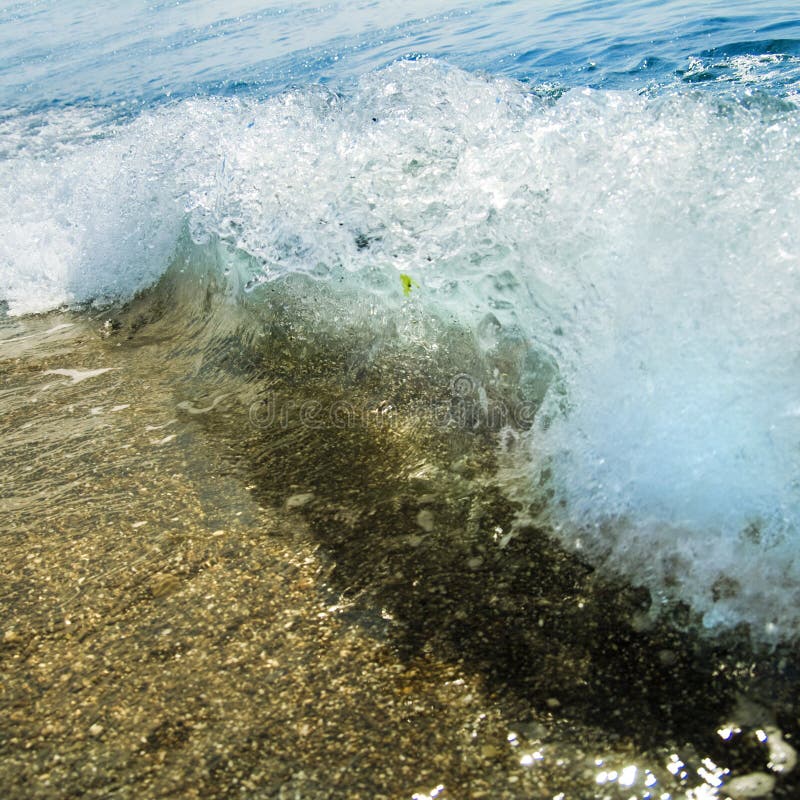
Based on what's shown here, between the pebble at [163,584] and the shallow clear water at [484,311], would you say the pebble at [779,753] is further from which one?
the pebble at [163,584]

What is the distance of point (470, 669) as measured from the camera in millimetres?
1834

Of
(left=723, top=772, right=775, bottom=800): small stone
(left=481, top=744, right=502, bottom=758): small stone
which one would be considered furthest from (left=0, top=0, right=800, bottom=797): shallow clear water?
(left=481, top=744, right=502, bottom=758): small stone

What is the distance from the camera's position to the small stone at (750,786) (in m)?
1.48

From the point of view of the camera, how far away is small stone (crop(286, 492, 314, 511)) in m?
2.51

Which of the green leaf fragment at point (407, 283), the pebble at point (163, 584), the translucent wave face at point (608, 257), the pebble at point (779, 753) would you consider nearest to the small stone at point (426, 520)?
the translucent wave face at point (608, 257)

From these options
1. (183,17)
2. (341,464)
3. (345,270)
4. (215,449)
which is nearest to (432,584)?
(341,464)

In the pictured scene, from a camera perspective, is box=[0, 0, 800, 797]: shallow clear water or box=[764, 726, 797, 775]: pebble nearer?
box=[764, 726, 797, 775]: pebble

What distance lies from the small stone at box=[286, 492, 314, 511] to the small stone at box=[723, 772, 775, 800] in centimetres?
143

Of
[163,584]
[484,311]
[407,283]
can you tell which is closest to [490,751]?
[163,584]

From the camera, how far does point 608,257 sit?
104 inches

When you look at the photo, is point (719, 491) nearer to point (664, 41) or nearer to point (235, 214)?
point (235, 214)

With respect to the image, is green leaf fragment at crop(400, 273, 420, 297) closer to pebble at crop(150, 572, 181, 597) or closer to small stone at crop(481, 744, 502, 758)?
pebble at crop(150, 572, 181, 597)

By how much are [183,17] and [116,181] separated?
11413 mm

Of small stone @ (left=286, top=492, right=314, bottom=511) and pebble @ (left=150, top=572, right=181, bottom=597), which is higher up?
pebble @ (left=150, top=572, right=181, bottom=597)
